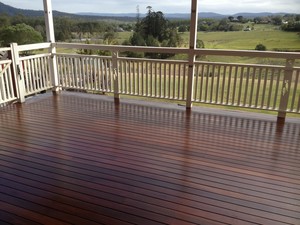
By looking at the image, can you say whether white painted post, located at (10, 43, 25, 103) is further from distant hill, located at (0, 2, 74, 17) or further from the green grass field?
the green grass field

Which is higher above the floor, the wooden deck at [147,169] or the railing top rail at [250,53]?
the railing top rail at [250,53]

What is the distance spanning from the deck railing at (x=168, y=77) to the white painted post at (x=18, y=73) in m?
0.02

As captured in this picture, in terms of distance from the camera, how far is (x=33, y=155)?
3098 millimetres

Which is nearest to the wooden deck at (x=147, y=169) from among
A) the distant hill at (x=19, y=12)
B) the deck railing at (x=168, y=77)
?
the deck railing at (x=168, y=77)

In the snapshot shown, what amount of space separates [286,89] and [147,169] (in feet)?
8.91

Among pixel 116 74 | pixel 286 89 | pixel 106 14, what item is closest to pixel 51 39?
pixel 106 14

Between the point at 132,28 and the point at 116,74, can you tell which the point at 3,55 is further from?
the point at 132,28

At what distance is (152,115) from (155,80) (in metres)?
0.83

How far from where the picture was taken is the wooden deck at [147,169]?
2.15 metres

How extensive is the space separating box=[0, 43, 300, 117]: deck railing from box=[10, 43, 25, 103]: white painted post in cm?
2

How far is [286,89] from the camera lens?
13.8 ft

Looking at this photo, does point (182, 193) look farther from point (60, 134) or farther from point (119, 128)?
point (60, 134)

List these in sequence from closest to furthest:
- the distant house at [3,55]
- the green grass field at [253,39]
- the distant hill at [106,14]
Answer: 1. the green grass field at [253,39]
2. the distant hill at [106,14]
3. the distant house at [3,55]

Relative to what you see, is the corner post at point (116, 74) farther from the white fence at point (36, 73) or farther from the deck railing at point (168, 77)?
the white fence at point (36, 73)
